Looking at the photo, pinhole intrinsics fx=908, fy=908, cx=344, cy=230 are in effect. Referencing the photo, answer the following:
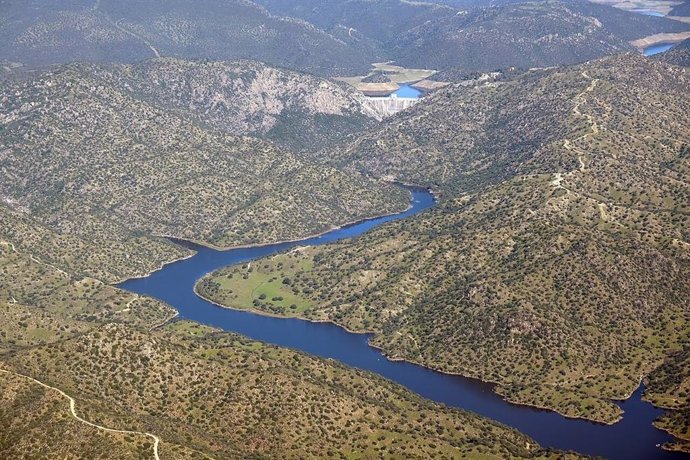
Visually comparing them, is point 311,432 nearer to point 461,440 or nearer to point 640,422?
point 461,440

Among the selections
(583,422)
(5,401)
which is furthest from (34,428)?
(583,422)

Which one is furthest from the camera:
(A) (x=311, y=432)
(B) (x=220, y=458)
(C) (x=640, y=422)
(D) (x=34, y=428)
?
(C) (x=640, y=422)

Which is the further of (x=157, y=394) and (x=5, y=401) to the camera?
(x=157, y=394)

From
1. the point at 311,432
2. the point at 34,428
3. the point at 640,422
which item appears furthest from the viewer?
the point at 640,422

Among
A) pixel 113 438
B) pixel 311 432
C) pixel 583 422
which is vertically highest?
pixel 113 438

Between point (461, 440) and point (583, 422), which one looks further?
point (583, 422)

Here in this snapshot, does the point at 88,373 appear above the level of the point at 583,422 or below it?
above

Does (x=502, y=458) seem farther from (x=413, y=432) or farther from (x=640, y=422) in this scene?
(x=640, y=422)

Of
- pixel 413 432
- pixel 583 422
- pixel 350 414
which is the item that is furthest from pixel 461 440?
pixel 583 422

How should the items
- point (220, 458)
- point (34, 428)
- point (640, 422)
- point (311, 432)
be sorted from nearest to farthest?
A: point (34, 428) < point (220, 458) < point (311, 432) < point (640, 422)
